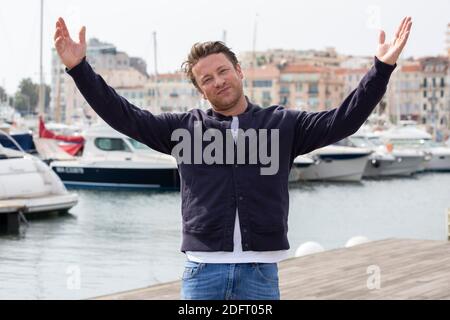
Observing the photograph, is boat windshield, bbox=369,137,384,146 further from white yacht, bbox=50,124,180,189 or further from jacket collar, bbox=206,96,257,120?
jacket collar, bbox=206,96,257,120

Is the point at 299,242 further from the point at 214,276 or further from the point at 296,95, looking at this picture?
the point at 296,95

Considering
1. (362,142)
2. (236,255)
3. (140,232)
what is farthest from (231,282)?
(362,142)

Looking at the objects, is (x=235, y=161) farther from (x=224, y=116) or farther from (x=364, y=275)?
(x=364, y=275)

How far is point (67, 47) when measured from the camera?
11.2 feet

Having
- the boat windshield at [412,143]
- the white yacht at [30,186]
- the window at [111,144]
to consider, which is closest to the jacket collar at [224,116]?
the white yacht at [30,186]

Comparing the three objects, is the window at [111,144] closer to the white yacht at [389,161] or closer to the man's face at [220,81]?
the white yacht at [389,161]

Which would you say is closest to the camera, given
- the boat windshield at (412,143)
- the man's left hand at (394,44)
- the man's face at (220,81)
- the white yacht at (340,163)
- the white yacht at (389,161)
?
the man's left hand at (394,44)

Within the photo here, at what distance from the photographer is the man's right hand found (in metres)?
3.41

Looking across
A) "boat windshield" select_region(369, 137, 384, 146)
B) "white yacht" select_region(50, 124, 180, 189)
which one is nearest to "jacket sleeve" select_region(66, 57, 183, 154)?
"white yacht" select_region(50, 124, 180, 189)

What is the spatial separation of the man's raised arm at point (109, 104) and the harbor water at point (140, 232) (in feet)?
26.7

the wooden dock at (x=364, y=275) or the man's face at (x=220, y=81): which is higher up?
the man's face at (x=220, y=81)

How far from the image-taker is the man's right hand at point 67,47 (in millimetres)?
3408

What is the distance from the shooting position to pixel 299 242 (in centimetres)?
2031

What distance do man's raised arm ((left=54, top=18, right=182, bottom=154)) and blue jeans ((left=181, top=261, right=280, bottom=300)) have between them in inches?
18.6
